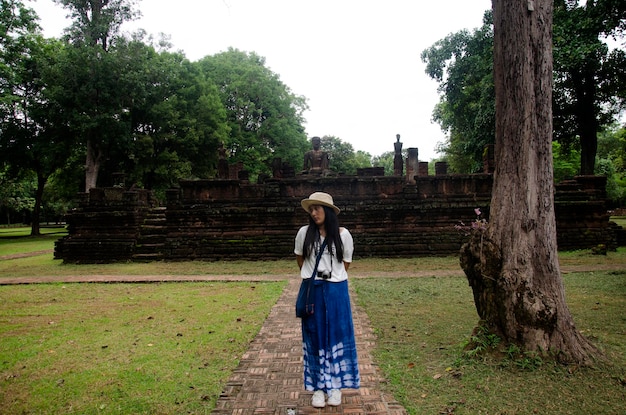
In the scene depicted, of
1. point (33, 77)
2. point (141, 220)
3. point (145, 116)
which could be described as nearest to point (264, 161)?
point (145, 116)

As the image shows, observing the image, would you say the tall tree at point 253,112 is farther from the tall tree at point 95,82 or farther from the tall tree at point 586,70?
the tall tree at point 586,70

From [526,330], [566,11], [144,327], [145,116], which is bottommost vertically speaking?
[144,327]

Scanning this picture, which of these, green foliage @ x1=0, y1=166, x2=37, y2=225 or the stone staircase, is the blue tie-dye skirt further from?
green foliage @ x1=0, y1=166, x2=37, y2=225

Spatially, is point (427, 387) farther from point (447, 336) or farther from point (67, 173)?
point (67, 173)

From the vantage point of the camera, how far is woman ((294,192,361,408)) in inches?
126

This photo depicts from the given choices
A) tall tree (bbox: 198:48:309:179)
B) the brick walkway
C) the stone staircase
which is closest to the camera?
the brick walkway

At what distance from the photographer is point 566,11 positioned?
16391mm

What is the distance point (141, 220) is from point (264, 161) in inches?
710

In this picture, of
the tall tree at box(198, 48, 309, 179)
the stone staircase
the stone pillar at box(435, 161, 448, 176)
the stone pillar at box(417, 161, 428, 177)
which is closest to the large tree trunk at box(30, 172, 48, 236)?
the tall tree at box(198, 48, 309, 179)

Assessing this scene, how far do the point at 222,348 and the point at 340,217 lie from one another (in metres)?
9.00

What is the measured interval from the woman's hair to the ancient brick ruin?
32.5ft

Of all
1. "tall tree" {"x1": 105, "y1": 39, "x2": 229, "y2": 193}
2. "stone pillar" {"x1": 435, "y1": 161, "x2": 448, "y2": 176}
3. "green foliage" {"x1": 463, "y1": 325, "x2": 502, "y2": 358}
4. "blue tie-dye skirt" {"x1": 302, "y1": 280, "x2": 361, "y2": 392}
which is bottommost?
"green foliage" {"x1": 463, "y1": 325, "x2": 502, "y2": 358}

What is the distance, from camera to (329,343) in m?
3.21

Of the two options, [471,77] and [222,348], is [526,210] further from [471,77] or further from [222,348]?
[471,77]
